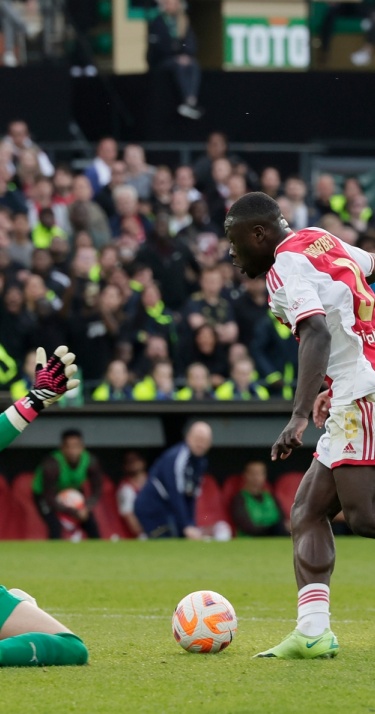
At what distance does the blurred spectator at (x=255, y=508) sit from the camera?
1581cm

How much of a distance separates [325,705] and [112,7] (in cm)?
1945

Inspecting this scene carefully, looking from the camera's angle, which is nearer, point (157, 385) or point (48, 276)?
point (157, 385)

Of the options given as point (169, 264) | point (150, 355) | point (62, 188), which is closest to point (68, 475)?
point (150, 355)

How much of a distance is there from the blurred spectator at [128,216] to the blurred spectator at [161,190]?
249mm

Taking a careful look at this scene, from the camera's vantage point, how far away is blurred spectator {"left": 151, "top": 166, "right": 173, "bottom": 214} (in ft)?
60.4

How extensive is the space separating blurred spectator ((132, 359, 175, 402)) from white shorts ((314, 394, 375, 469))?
899 cm

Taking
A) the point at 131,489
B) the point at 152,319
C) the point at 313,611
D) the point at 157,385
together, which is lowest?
the point at 131,489

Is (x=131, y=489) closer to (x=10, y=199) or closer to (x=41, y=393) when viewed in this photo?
(x=10, y=199)

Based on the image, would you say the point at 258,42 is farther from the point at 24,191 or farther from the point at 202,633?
the point at 202,633

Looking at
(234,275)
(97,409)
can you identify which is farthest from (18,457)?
(234,275)

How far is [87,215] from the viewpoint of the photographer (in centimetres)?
1764

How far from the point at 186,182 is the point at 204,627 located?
39.8ft

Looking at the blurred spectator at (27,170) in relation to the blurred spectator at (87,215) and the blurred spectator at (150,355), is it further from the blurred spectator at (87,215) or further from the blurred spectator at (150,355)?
the blurred spectator at (150,355)

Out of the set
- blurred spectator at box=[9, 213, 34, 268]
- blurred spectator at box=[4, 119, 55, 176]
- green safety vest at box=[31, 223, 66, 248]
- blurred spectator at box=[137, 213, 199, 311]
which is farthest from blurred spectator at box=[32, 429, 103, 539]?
blurred spectator at box=[4, 119, 55, 176]
